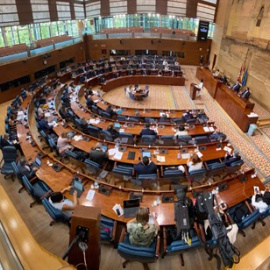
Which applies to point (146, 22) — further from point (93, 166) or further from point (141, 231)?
point (141, 231)

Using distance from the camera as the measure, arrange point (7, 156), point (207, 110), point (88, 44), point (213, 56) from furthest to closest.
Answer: point (88, 44) < point (213, 56) < point (207, 110) < point (7, 156)

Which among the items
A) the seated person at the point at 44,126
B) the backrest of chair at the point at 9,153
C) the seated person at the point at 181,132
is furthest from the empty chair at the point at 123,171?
the seated person at the point at 44,126

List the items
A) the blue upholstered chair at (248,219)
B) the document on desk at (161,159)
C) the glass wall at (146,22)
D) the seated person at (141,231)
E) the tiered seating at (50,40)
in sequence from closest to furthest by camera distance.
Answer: the seated person at (141,231) → the blue upholstered chair at (248,219) → the document on desk at (161,159) → the tiered seating at (50,40) → the glass wall at (146,22)

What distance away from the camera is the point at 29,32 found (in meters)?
Answer: 16.0

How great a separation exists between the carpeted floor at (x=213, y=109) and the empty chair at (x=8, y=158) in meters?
7.09

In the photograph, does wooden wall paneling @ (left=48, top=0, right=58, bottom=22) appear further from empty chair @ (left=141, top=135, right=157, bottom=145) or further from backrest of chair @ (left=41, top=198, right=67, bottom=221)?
backrest of chair @ (left=41, top=198, right=67, bottom=221)

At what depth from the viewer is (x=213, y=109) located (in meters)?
11.7

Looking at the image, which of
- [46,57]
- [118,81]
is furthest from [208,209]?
[46,57]

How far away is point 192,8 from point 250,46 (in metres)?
9.55

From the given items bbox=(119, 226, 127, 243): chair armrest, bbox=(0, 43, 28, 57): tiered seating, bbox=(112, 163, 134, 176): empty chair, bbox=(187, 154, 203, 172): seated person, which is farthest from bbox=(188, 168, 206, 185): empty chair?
bbox=(0, 43, 28, 57): tiered seating

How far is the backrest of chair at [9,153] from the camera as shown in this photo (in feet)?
20.8

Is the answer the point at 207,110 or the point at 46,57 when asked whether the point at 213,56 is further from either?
the point at 46,57

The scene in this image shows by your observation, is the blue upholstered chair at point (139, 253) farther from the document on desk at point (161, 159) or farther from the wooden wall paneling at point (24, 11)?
the wooden wall paneling at point (24, 11)

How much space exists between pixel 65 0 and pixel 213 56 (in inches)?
538
